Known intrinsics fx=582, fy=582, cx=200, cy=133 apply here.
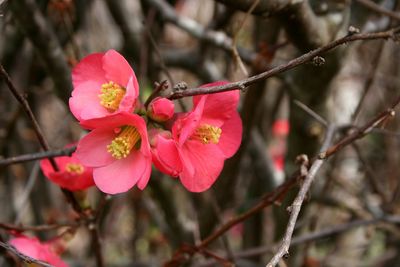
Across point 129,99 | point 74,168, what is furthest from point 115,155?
point 74,168

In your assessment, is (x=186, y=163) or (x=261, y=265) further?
(x=261, y=265)

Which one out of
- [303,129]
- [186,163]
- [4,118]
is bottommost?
[186,163]

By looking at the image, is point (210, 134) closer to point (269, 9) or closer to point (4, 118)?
point (269, 9)

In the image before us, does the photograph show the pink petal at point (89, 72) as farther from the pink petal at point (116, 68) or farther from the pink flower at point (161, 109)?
the pink flower at point (161, 109)

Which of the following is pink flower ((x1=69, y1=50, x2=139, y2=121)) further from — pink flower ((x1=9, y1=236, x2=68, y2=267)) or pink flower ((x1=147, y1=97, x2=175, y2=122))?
pink flower ((x1=9, y1=236, x2=68, y2=267))

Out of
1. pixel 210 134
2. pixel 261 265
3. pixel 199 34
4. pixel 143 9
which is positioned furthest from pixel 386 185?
pixel 210 134

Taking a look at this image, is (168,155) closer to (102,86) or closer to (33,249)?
(102,86)
